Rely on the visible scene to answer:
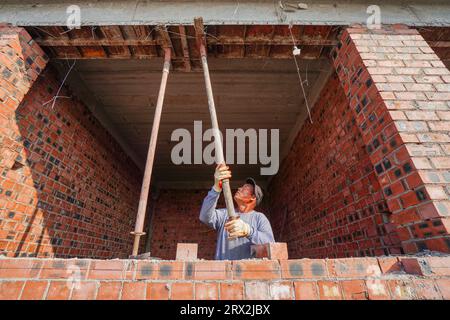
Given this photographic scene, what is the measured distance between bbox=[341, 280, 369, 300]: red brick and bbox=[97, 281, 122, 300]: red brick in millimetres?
1042

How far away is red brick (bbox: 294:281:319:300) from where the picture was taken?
3.24ft

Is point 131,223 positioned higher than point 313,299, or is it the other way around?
point 131,223

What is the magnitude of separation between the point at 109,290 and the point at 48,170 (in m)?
2.37

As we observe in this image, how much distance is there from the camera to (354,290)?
1008 millimetres

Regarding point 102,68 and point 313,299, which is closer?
point 313,299

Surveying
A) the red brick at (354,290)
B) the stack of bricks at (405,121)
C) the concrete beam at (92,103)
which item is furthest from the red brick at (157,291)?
the concrete beam at (92,103)

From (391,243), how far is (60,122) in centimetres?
391

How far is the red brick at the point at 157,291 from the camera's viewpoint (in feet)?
3.21

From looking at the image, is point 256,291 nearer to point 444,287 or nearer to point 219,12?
point 444,287

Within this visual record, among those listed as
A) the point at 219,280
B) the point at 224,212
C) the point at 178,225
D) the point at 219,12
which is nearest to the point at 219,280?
the point at 219,280

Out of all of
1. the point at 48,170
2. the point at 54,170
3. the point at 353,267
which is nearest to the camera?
the point at 353,267

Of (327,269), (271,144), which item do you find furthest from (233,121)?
(327,269)
